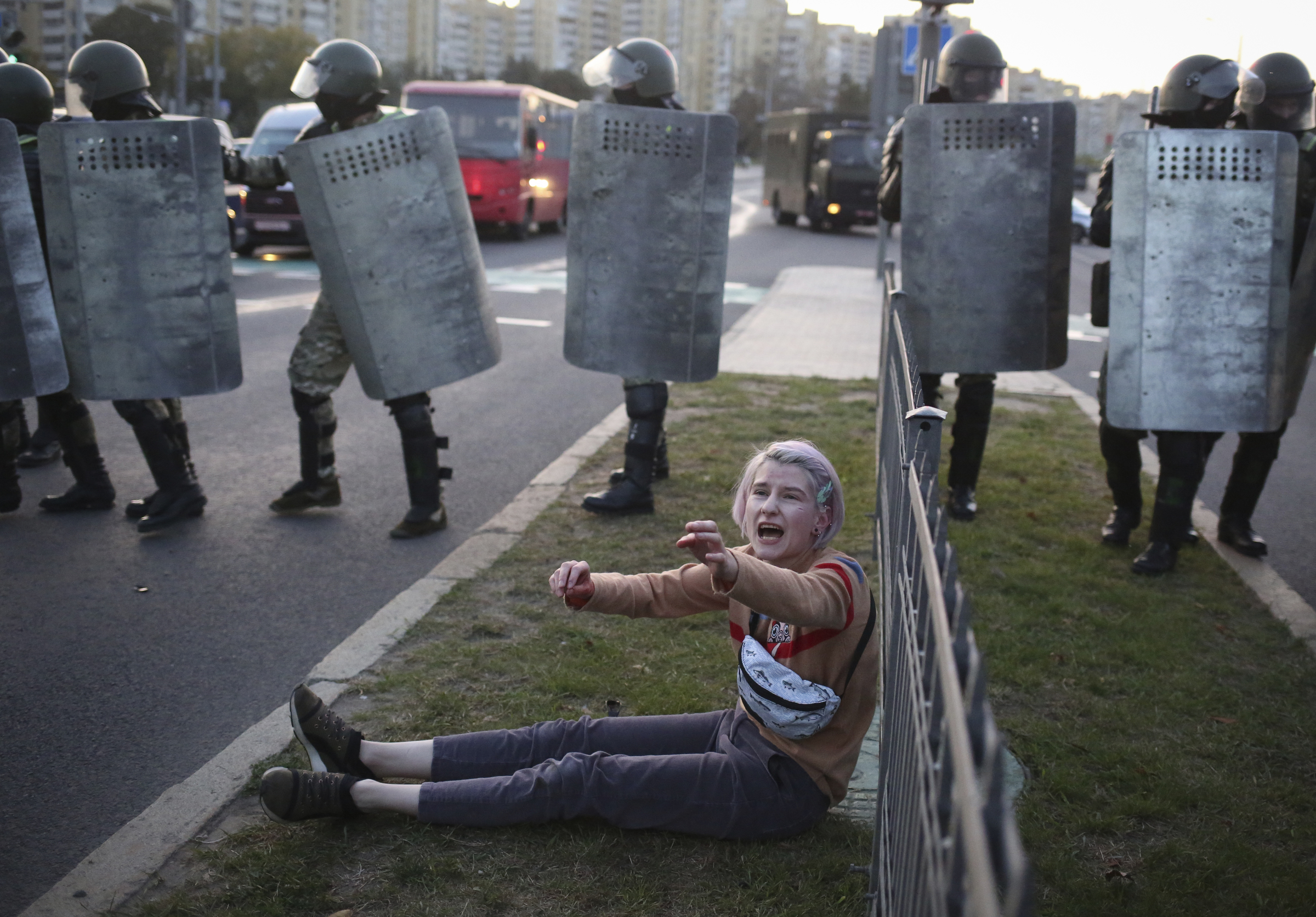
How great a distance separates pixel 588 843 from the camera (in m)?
2.82

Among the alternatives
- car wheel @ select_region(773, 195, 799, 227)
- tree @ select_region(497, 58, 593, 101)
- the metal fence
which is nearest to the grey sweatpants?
the metal fence

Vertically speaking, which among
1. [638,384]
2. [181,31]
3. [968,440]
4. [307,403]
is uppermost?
[181,31]

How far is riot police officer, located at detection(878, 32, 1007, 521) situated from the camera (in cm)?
540

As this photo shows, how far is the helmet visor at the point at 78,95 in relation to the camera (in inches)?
199

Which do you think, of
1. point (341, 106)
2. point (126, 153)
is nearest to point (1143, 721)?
point (341, 106)

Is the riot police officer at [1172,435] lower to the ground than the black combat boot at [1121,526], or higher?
higher

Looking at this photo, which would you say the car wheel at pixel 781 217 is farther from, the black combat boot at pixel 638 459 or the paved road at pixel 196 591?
the black combat boot at pixel 638 459

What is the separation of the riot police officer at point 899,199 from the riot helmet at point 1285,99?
1.05m

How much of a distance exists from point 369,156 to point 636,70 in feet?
4.15

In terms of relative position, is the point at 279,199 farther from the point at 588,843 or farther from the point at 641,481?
the point at 588,843

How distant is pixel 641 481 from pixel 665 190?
1289 mm

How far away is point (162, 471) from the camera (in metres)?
5.40

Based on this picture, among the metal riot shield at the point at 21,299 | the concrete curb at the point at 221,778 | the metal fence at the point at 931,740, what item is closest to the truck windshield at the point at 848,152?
the concrete curb at the point at 221,778

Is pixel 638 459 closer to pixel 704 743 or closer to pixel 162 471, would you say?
pixel 162 471
